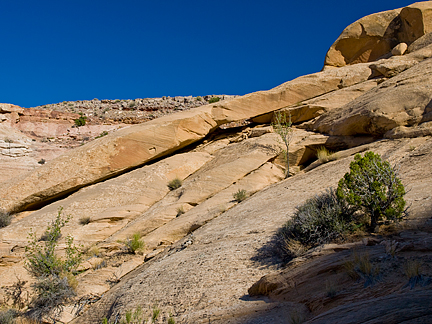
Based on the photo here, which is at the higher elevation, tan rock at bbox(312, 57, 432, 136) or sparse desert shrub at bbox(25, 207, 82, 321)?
tan rock at bbox(312, 57, 432, 136)

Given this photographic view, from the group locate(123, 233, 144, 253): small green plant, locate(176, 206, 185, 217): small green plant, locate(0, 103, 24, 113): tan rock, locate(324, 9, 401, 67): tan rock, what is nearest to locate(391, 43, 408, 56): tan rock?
locate(324, 9, 401, 67): tan rock

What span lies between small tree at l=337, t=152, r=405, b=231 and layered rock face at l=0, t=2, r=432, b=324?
356 millimetres

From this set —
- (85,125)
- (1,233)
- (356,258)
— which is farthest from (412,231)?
(85,125)

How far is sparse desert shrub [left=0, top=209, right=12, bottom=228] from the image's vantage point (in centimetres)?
1199

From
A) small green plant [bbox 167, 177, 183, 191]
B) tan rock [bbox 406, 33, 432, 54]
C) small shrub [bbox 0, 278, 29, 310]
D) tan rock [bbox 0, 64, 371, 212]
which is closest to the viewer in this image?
small shrub [bbox 0, 278, 29, 310]

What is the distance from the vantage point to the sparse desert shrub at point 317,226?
5543 mm

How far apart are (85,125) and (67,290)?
2650 cm

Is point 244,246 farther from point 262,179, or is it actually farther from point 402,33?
point 402,33

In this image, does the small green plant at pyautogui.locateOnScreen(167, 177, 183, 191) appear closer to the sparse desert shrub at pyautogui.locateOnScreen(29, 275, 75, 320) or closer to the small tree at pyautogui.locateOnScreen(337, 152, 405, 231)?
the sparse desert shrub at pyautogui.locateOnScreen(29, 275, 75, 320)

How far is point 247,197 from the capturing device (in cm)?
1040

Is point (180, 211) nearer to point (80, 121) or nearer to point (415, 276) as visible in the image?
point (415, 276)

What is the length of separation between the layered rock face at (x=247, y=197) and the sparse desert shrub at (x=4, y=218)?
0.25 meters

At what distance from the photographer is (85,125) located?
31828 mm

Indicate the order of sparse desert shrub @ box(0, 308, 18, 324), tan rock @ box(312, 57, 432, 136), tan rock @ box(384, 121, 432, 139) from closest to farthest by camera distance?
1. sparse desert shrub @ box(0, 308, 18, 324)
2. tan rock @ box(384, 121, 432, 139)
3. tan rock @ box(312, 57, 432, 136)
